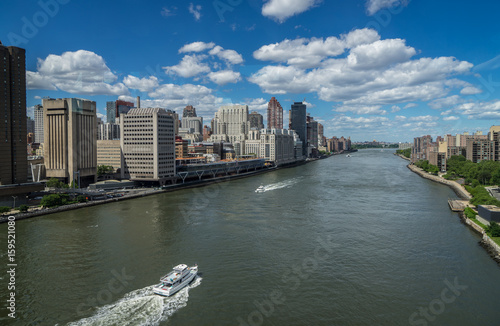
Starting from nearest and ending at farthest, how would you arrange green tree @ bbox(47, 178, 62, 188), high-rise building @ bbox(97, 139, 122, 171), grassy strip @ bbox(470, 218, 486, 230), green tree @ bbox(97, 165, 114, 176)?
grassy strip @ bbox(470, 218, 486, 230) → green tree @ bbox(47, 178, 62, 188) → green tree @ bbox(97, 165, 114, 176) → high-rise building @ bbox(97, 139, 122, 171)

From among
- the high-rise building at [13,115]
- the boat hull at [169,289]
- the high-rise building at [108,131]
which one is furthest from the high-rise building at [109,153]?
the high-rise building at [108,131]

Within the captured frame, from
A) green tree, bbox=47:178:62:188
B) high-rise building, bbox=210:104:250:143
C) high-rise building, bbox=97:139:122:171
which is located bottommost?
green tree, bbox=47:178:62:188

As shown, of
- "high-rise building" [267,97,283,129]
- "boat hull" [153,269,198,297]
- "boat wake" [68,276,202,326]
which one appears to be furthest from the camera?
"high-rise building" [267,97,283,129]

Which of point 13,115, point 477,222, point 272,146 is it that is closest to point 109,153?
point 13,115

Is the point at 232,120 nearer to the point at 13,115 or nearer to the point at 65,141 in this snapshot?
the point at 65,141

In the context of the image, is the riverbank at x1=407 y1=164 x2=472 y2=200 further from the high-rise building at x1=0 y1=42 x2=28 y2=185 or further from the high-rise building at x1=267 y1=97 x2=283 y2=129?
the high-rise building at x1=267 y1=97 x2=283 y2=129

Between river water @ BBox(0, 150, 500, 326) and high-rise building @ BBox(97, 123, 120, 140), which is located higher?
high-rise building @ BBox(97, 123, 120, 140)

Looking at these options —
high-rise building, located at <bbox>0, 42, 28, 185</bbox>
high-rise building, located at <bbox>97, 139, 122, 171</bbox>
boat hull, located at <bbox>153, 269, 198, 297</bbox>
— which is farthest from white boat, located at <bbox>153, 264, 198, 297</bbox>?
high-rise building, located at <bbox>97, 139, 122, 171</bbox>
